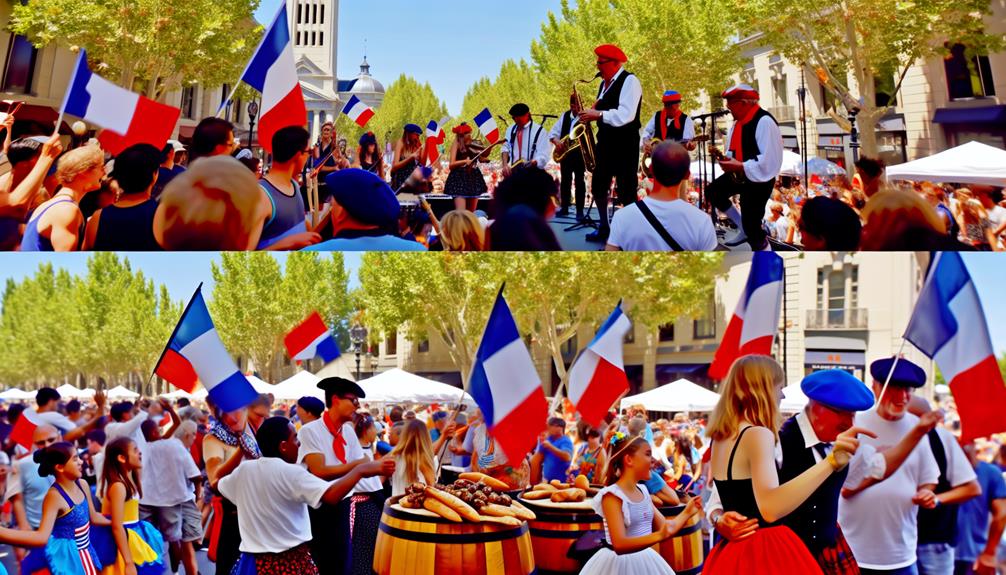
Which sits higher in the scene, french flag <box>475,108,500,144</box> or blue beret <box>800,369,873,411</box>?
french flag <box>475,108,500,144</box>

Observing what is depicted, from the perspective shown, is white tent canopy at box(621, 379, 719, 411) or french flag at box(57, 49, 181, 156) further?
white tent canopy at box(621, 379, 719, 411)

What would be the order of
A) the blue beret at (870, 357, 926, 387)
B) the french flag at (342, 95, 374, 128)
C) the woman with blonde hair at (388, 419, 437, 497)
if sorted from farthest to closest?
the french flag at (342, 95, 374, 128), the woman with blonde hair at (388, 419, 437, 497), the blue beret at (870, 357, 926, 387)

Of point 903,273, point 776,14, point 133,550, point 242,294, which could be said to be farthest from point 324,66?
point 903,273

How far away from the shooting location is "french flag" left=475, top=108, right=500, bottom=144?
6336mm

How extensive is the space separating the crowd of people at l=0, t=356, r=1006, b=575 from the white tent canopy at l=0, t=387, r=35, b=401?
4.3 inches

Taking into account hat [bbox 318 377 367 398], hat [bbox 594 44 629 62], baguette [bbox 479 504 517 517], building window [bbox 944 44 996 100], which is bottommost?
baguette [bbox 479 504 517 517]

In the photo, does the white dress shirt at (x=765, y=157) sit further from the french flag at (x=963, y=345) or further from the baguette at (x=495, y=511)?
the baguette at (x=495, y=511)

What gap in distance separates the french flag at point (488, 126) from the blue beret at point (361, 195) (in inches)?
88.0

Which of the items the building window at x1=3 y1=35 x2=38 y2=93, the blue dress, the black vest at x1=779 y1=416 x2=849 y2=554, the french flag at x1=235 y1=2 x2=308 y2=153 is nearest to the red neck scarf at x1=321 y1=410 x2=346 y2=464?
the blue dress

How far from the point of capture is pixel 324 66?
671cm

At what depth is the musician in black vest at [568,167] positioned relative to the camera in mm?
5484

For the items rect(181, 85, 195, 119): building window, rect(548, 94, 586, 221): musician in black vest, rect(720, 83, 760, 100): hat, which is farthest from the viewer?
rect(181, 85, 195, 119): building window

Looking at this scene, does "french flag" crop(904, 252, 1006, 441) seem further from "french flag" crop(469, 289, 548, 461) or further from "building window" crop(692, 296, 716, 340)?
"french flag" crop(469, 289, 548, 461)

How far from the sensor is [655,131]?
557 cm
